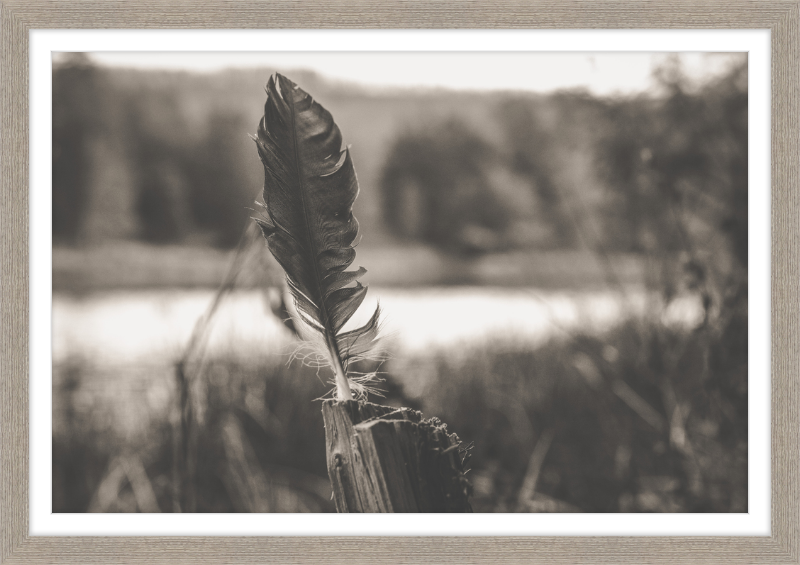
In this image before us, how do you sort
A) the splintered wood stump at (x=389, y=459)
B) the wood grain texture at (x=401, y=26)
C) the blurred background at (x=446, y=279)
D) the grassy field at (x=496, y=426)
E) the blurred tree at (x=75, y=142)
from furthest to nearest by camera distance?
the grassy field at (x=496, y=426)
the blurred background at (x=446, y=279)
the blurred tree at (x=75, y=142)
the wood grain texture at (x=401, y=26)
the splintered wood stump at (x=389, y=459)

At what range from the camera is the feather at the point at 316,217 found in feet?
2.31

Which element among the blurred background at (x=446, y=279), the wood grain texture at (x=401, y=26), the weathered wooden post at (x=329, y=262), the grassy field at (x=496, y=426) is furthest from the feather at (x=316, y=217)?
the grassy field at (x=496, y=426)

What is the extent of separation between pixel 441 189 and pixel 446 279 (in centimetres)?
29

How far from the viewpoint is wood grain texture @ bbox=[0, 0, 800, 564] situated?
97 cm

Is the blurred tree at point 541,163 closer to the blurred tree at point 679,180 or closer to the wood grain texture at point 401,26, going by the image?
the blurred tree at point 679,180

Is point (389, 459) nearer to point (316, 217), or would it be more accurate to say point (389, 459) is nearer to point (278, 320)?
point (316, 217)

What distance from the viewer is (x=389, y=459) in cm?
62

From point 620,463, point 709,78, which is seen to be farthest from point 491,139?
point 620,463

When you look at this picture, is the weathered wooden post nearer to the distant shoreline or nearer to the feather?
the feather

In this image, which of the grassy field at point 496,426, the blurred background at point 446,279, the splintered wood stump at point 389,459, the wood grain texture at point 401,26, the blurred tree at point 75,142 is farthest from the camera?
the grassy field at point 496,426

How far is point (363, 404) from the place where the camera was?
632 mm

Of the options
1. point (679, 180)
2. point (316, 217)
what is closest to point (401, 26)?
point (316, 217)

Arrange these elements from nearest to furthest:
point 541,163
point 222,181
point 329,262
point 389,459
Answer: point 389,459 → point 329,262 → point 222,181 → point 541,163

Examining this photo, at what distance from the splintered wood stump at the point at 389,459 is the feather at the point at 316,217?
0.26ft
